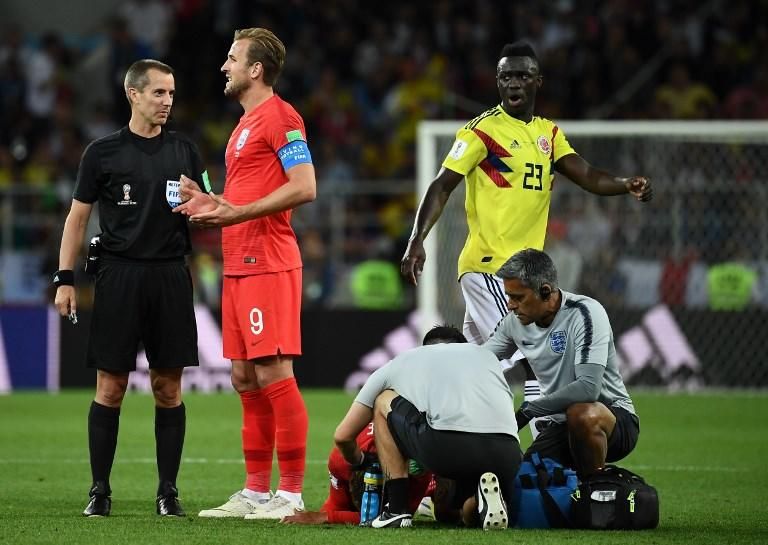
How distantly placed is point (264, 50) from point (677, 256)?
9.81 meters

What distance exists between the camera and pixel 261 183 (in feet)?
23.6

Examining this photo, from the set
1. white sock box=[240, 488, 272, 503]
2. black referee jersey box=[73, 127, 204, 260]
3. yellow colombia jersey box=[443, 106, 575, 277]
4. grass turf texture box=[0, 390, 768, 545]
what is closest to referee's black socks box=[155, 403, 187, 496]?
grass turf texture box=[0, 390, 768, 545]

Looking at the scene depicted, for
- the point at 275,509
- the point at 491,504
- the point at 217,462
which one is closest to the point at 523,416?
the point at 491,504

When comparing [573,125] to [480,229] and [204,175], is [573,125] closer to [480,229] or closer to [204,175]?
[480,229]

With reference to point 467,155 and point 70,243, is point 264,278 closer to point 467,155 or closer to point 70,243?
point 70,243

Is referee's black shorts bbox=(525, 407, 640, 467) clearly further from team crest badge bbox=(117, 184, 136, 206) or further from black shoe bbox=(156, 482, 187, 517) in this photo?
team crest badge bbox=(117, 184, 136, 206)

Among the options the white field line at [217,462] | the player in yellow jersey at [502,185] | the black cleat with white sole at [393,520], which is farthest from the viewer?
the white field line at [217,462]

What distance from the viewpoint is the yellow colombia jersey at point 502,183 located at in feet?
25.9

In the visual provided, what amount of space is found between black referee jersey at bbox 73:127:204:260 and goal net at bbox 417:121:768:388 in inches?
305

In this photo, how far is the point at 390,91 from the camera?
67.1 ft

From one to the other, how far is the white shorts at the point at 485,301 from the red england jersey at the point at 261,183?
1.18 meters

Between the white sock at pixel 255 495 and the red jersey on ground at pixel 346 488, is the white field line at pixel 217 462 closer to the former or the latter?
the white sock at pixel 255 495

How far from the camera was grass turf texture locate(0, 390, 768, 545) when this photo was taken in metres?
6.43

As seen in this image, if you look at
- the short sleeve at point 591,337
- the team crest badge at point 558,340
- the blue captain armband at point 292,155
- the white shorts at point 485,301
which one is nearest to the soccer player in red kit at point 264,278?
the blue captain armband at point 292,155
